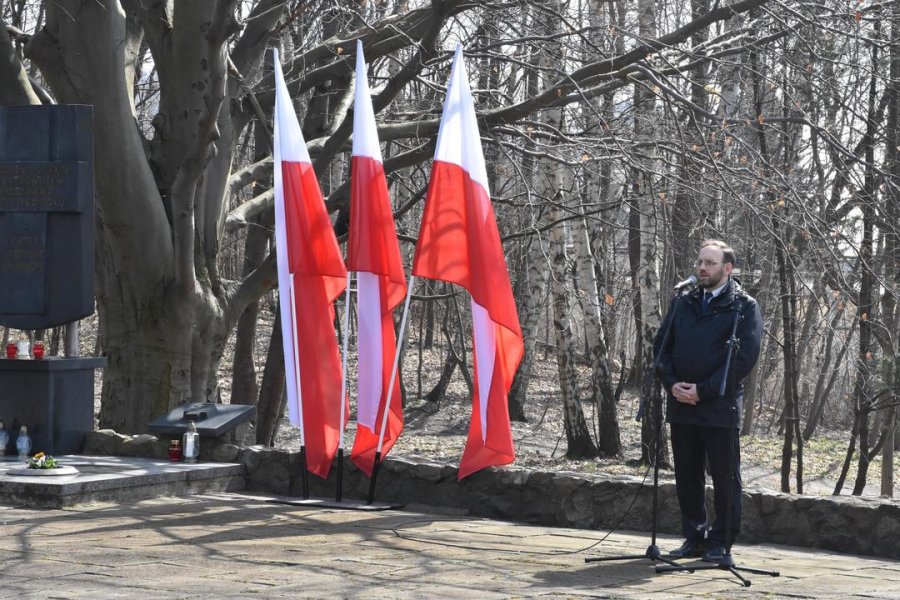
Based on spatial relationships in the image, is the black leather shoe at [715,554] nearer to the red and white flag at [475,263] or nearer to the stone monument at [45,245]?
the red and white flag at [475,263]

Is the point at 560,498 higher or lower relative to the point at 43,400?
lower

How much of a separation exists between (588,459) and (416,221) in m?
9.23

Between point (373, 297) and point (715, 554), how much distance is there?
3.32 meters

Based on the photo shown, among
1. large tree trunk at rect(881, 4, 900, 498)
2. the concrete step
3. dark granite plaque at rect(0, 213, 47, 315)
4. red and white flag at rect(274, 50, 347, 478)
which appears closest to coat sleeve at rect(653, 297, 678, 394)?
red and white flag at rect(274, 50, 347, 478)

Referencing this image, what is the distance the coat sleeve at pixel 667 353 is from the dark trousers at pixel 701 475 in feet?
0.87

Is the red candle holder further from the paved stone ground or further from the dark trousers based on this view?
the dark trousers

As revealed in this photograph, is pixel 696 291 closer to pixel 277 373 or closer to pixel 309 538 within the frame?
pixel 309 538

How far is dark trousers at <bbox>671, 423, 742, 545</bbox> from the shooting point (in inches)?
263

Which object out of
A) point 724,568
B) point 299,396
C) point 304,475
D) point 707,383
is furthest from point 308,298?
point 724,568

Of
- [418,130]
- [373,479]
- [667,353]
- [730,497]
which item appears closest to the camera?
[730,497]

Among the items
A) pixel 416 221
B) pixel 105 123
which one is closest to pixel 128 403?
pixel 105 123

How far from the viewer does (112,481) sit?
8.56 meters

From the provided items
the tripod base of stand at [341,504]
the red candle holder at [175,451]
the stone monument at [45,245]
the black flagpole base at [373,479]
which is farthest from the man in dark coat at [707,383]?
the stone monument at [45,245]

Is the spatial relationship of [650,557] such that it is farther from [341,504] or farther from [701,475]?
[341,504]
